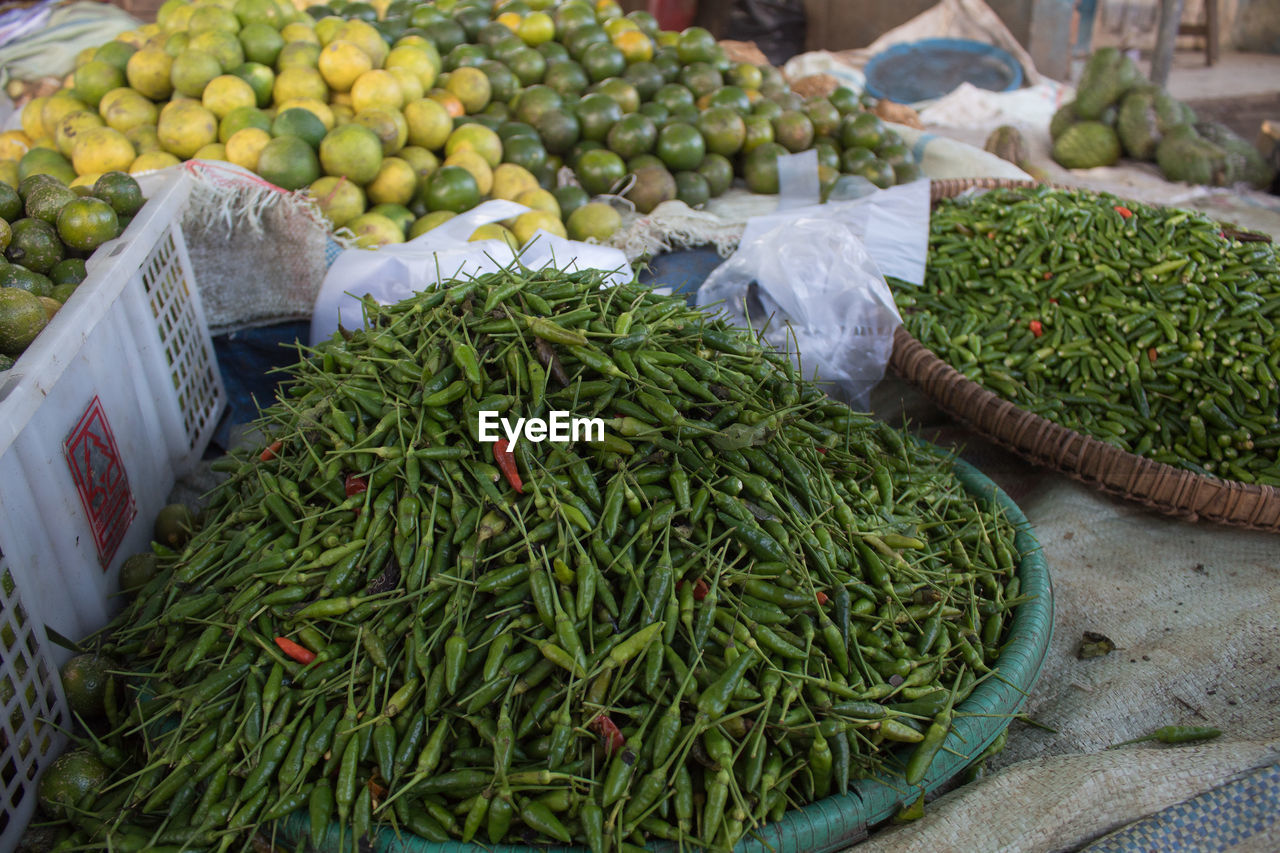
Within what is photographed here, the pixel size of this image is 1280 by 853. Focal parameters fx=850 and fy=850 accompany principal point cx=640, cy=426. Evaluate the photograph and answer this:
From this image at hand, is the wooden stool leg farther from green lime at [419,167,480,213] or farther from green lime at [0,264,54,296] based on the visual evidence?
green lime at [0,264,54,296]

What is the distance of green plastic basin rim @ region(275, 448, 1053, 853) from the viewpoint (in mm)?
1277

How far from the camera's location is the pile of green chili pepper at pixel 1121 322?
2438 millimetres

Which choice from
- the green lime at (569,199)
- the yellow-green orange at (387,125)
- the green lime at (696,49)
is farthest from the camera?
the green lime at (696,49)

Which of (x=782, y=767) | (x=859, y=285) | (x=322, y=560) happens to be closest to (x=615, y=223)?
(x=859, y=285)

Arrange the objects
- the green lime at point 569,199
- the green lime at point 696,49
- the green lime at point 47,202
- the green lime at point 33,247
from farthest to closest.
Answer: the green lime at point 696,49
the green lime at point 569,199
the green lime at point 47,202
the green lime at point 33,247

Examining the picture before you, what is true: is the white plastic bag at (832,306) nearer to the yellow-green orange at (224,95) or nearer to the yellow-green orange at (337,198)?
the yellow-green orange at (337,198)

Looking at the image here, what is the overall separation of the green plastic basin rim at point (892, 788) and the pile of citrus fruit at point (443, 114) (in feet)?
6.12

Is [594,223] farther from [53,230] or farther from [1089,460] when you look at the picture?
[1089,460]

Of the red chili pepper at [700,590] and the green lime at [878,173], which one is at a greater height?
the green lime at [878,173]

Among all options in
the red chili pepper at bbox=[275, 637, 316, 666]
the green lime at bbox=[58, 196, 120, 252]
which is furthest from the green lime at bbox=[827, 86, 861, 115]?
the red chili pepper at bbox=[275, 637, 316, 666]

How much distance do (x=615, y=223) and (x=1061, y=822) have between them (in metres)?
2.30

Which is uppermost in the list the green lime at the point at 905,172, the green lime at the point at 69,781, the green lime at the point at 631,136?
the green lime at the point at 631,136

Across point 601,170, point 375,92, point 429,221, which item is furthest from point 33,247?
point 601,170

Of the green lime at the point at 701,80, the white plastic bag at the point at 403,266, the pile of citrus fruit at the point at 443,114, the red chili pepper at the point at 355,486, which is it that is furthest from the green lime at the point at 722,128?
the red chili pepper at the point at 355,486
